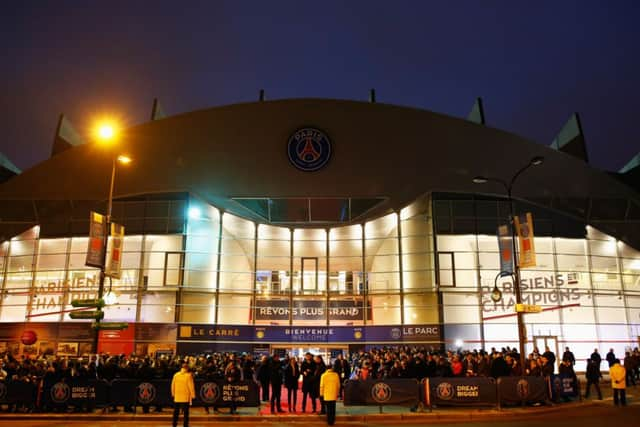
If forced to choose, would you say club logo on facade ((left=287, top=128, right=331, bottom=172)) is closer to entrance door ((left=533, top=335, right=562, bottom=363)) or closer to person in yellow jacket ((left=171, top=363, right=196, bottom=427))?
entrance door ((left=533, top=335, right=562, bottom=363))

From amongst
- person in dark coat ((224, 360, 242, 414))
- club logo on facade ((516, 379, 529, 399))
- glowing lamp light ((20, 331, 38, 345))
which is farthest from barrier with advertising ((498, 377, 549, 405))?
glowing lamp light ((20, 331, 38, 345))

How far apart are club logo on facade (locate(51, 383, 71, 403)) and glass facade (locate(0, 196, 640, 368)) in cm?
1305

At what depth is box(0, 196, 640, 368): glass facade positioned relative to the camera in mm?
30750

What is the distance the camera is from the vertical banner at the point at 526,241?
68.0 ft

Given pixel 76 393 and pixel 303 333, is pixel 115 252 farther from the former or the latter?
pixel 303 333

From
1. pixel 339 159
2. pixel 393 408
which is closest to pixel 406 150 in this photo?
pixel 339 159

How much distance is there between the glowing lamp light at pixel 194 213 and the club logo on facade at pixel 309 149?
Answer: 6649 mm

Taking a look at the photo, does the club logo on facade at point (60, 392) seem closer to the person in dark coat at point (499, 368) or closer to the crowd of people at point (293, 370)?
the crowd of people at point (293, 370)

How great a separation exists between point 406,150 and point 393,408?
18.9 meters

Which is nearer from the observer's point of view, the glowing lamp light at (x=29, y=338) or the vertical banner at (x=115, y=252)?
the vertical banner at (x=115, y=252)

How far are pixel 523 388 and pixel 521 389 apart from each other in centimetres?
10

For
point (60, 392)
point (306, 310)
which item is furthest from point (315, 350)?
point (60, 392)

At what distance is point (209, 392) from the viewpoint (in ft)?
55.7

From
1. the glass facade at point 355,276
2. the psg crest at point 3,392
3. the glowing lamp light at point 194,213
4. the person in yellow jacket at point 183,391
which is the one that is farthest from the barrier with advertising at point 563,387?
the glowing lamp light at point 194,213
